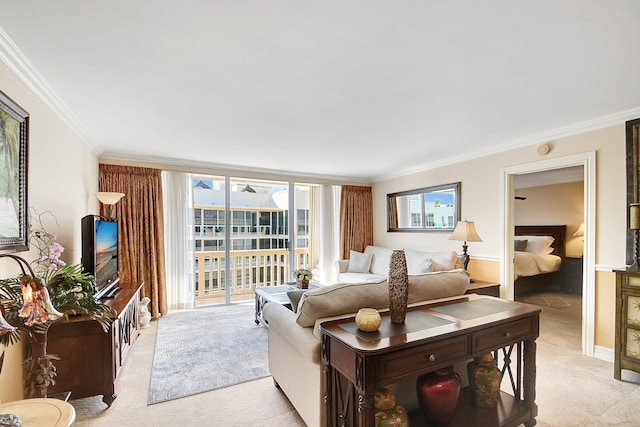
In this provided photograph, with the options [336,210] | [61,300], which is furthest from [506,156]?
[61,300]

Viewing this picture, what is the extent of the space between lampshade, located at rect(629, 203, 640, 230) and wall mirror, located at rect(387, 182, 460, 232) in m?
1.97

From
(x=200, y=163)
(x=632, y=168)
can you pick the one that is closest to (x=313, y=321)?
(x=632, y=168)

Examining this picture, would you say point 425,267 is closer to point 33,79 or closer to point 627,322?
point 627,322

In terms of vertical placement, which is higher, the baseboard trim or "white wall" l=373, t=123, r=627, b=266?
"white wall" l=373, t=123, r=627, b=266

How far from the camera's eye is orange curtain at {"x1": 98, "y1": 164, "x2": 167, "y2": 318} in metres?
4.20

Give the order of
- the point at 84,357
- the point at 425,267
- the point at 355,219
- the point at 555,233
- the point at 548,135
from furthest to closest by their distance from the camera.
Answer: the point at 555,233, the point at 355,219, the point at 425,267, the point at 548,135, the point at 84,357

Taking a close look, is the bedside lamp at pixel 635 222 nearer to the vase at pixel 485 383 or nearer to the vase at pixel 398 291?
the vase at pixel 485 383

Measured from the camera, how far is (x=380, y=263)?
17.3 feet

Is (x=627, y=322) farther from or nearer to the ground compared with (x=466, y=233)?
nearer to the ground

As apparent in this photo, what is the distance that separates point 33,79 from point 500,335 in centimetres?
343

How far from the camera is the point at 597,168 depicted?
298 cm

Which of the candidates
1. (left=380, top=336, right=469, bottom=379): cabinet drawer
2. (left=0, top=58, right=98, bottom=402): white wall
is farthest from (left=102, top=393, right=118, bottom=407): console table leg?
(left=380, top=336, right=469, bottom=379): cabinet drawer

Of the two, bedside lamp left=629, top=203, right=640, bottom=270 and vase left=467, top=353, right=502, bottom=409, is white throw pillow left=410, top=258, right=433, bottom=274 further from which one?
vase left=467, top=353, right=502, bottom=409

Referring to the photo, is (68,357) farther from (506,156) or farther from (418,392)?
(506,156)
